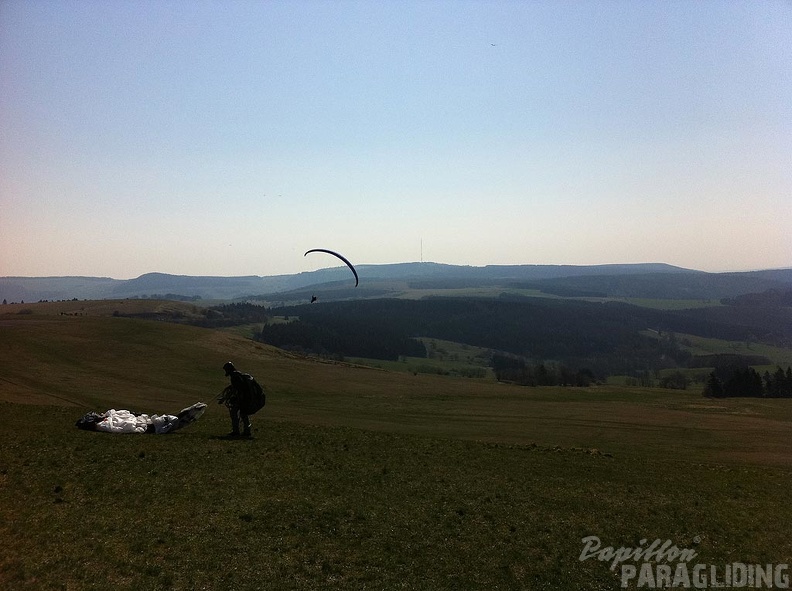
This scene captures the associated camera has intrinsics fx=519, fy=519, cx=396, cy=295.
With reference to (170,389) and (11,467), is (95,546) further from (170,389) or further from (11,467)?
(170,389)

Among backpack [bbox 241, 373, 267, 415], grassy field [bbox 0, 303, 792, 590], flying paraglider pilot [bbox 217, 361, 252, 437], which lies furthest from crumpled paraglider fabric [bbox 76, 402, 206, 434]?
backpack [bbox 241, 373, 267, 415]

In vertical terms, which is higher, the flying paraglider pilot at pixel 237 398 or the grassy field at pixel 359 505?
the flying paraglider pilot at pixel 237 398

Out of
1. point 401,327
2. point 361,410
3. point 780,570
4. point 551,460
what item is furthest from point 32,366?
point 401,327

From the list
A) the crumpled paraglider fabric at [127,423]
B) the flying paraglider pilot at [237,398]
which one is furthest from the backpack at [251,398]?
the crumpled paraglider fabric at [127,423]

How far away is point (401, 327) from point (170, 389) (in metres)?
150

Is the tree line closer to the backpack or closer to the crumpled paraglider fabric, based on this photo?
the backpack

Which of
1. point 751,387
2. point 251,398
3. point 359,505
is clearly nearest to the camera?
point 359,505

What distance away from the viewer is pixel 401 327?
195375 millimetres

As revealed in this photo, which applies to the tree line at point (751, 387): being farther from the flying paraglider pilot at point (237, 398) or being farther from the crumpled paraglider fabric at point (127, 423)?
the crumpled paraglider fabric at point (127, 423)

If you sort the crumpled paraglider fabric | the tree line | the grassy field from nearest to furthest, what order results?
the grassy field
the crumpled paraglider fabric
the tree line

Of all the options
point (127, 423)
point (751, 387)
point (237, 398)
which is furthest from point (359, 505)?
point (751, 387)

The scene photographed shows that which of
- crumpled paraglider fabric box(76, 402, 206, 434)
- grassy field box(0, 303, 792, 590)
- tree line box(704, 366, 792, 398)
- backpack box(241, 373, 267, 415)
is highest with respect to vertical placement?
backpack box(241, 373, 267, 415)

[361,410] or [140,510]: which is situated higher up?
[140,510]

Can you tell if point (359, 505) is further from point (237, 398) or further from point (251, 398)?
point (237, 398)
